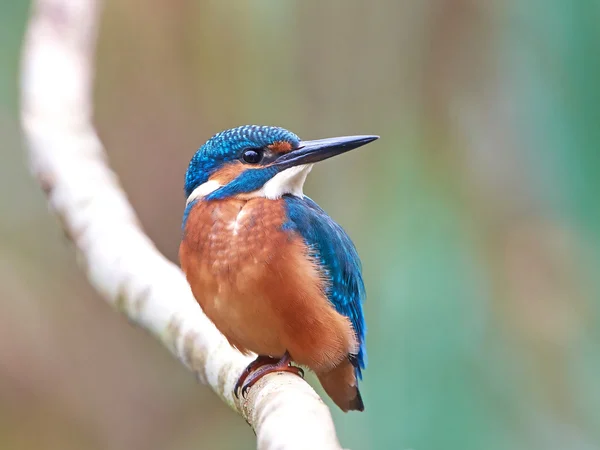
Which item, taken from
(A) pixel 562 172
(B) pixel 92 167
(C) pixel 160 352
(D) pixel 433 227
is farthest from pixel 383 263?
(C) pixel 160 352

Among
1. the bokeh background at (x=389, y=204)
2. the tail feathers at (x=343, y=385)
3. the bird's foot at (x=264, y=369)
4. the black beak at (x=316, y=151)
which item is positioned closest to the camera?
the bird's foot at (x=264, y=369)

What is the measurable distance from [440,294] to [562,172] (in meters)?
0.48

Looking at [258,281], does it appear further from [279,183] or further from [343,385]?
[343,385]

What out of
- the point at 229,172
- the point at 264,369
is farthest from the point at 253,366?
the point at 229,172

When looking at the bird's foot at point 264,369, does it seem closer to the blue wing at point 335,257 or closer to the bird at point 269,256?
the bird at point 269,256

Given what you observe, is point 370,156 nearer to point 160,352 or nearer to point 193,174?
point 193,174

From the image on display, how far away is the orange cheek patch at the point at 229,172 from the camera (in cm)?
163

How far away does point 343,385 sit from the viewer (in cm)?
178

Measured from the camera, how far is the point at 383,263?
2152mm

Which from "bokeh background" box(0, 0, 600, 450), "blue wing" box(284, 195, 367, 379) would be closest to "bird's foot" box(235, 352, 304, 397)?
"blue wing" box(284, 195, 367, 379)

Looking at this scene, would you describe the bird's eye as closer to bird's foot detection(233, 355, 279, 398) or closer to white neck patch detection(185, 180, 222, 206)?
white neck patch detection(185, 180, 222, 206)

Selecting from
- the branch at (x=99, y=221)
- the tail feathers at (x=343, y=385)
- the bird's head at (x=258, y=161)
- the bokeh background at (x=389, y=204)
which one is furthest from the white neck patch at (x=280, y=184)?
the bokeh background at (x=389, y=204)

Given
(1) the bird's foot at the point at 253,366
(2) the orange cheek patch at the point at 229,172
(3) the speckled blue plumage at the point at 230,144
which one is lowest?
(1) the bird's foot at the point at 253,366

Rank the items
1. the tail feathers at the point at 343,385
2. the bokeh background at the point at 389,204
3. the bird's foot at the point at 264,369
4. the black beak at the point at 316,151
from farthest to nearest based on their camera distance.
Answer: the bokeh background at the point at 389,204 < the tail feathers at the point at 343,385 < the black beak at the point at 316,151 < the bird's foot at the point at 264,369
